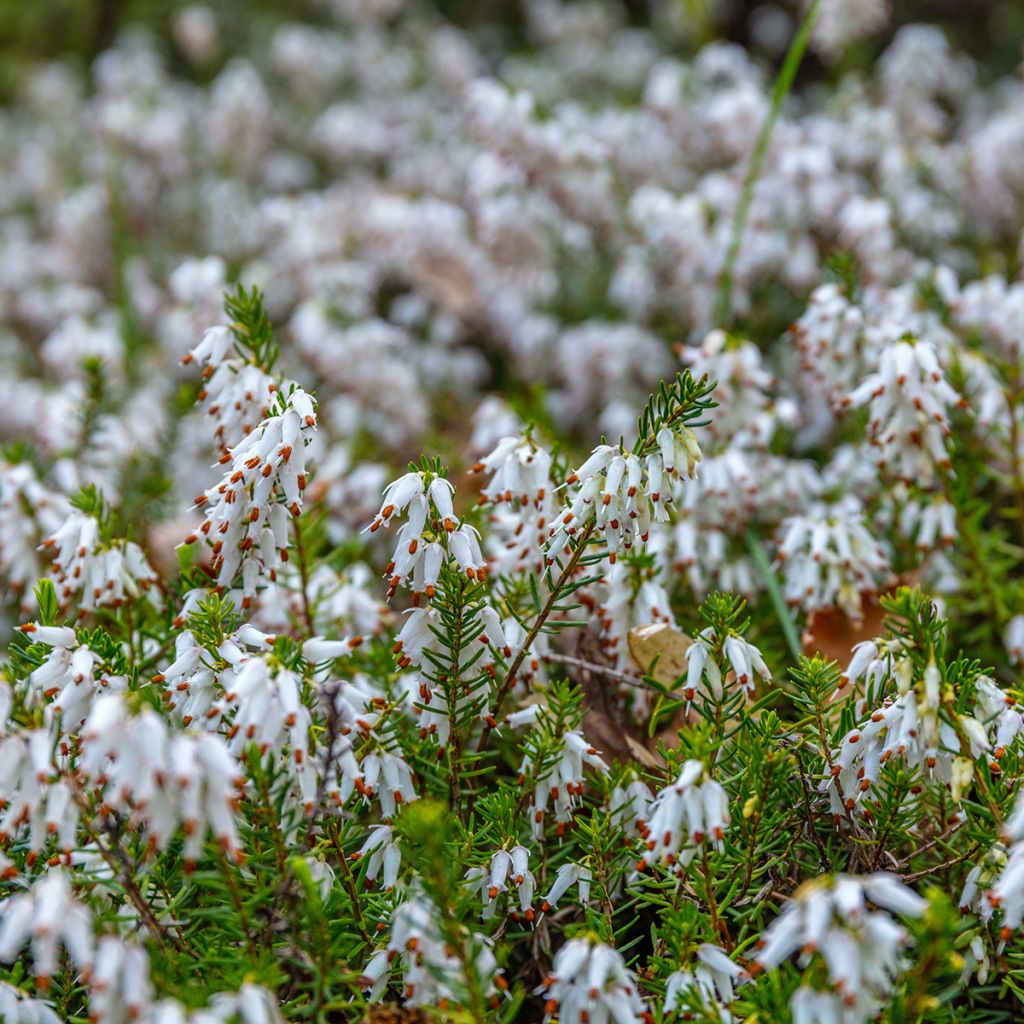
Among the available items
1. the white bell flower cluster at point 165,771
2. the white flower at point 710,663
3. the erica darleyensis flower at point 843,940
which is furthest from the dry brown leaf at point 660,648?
the white bell flower cluster at point 165,771

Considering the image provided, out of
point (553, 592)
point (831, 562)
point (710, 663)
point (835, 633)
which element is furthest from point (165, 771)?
Answer: point (835, 633)

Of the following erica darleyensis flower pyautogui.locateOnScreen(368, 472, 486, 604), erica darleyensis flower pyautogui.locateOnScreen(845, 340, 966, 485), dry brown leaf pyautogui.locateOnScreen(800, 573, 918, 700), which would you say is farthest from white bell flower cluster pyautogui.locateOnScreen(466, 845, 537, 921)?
erica darleyensis flower pyautogui.locateOnScreen(845, 340, 966, 485)

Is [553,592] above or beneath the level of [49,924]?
above

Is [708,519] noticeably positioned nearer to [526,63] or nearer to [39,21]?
[526,63]

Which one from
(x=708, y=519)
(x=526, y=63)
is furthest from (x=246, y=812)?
(x=526, y=63)

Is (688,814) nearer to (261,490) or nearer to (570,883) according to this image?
(570,883)

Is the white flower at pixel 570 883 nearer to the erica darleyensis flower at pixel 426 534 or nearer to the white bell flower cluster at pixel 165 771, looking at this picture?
the erica darleyensis flower at pixel 426 534

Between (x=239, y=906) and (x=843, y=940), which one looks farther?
(x=239, y=906)
